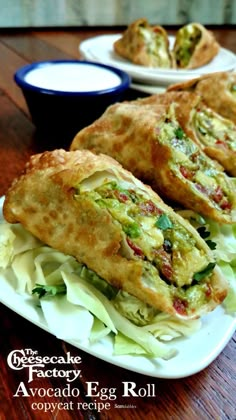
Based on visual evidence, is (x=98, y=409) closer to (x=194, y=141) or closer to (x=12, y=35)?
(x=194, y=141)

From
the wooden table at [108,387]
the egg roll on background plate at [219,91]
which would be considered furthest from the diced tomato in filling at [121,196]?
the egg roll on background plate at [219,91]

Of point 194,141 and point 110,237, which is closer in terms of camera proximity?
point 110,237

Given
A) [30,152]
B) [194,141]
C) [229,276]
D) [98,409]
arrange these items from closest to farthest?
[98,409] < [229,276] < [194,141] < [30,152]

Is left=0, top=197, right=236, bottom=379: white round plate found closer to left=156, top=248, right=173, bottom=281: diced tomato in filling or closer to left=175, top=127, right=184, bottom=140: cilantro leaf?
left=156, top=248, right=173, bottom=281: diced tomato in filling

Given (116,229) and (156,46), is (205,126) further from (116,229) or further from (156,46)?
(156,46)

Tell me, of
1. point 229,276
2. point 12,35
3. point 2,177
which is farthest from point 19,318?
point 12,35

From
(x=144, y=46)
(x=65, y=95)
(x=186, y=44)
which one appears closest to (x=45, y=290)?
(x=65, y=95)

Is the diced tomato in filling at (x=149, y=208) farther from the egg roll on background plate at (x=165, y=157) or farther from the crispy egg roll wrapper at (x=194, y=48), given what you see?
the crispy egg roll wrapper at (x=194, y=48)
